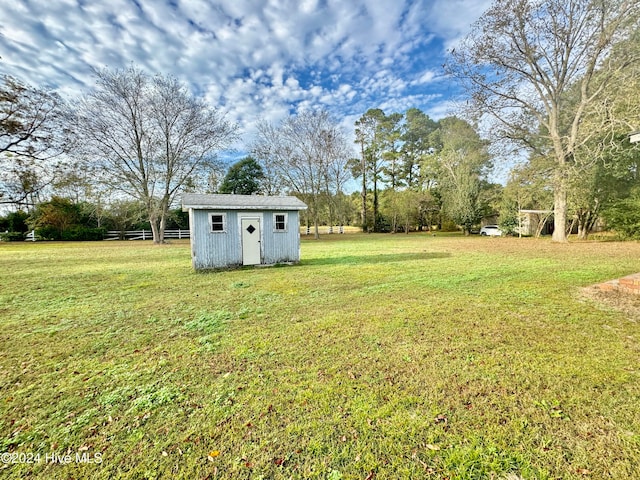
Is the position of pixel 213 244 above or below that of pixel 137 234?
below

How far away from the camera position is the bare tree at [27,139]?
45.3ft

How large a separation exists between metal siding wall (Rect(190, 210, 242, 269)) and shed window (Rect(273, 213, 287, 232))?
1.34 metres

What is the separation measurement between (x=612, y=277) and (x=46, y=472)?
9.95 meters

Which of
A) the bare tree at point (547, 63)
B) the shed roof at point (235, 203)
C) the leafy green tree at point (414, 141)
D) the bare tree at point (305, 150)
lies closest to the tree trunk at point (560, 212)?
the bare tree at point (547, 63)

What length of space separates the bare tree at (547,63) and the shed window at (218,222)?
A: 1530 centimetres

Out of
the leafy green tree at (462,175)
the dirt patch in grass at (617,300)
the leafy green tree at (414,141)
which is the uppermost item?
the leafy green tree at (414,141)

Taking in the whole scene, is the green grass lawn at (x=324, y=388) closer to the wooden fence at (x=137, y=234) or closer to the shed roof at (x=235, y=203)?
the shed roof at (x=235, y=203)

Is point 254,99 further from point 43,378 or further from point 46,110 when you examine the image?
point 43,378

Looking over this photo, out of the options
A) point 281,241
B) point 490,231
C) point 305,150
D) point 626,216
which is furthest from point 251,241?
point 490,231

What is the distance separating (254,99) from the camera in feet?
51.0

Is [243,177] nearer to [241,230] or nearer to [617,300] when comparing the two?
[241,230]

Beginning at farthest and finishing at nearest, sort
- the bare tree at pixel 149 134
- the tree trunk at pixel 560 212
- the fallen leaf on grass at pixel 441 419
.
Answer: the bare tree at pixel 149 134
the tree trunk at pixel 560 212
the fallen leaf on grass at pixel 441 419

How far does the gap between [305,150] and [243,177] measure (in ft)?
28.6

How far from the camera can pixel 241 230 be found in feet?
30.5
